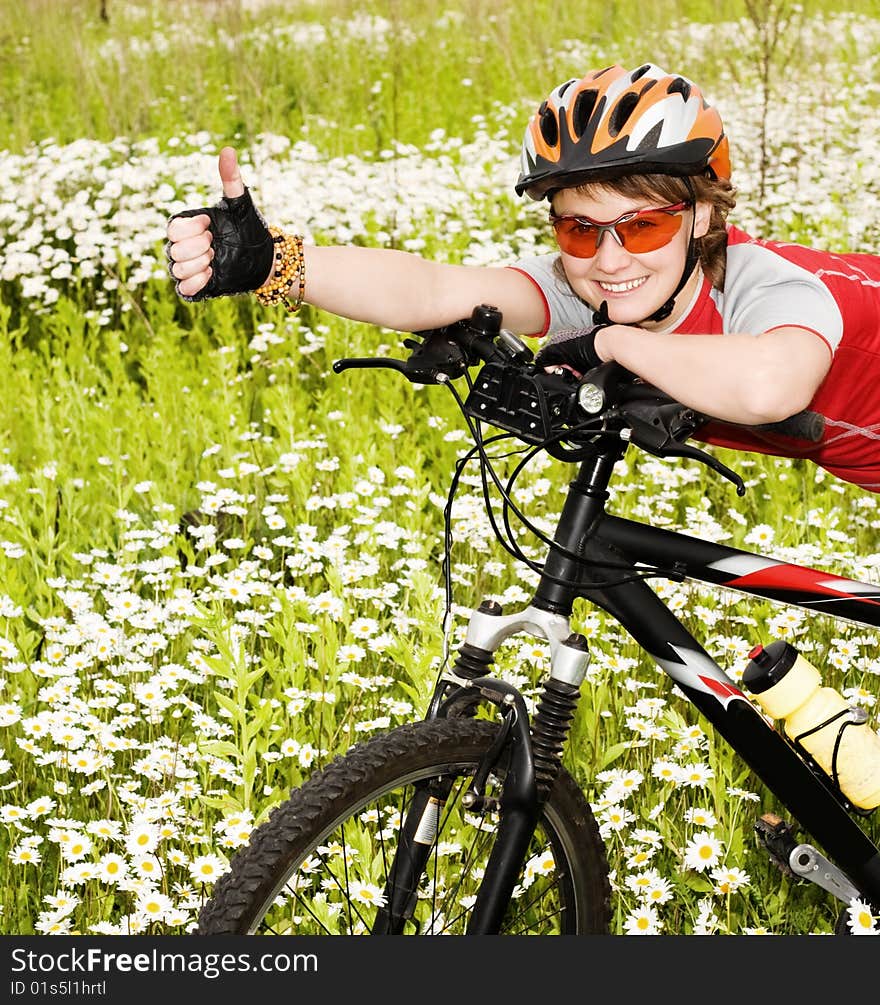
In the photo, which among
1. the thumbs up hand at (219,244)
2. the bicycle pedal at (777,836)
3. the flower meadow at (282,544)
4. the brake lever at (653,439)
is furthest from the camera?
the flower meadow at (282,544)

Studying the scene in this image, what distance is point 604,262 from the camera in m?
2.49

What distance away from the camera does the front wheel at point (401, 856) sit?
215cm

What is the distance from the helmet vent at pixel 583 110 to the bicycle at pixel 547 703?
465 mm

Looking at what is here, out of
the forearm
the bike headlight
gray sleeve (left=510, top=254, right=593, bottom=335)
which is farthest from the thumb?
gray sleeve (left=510, top=254, right=593, bottom=335)

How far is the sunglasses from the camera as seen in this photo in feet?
8.03

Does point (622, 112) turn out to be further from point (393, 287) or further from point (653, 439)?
point (653, 439)

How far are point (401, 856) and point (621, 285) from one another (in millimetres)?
1215

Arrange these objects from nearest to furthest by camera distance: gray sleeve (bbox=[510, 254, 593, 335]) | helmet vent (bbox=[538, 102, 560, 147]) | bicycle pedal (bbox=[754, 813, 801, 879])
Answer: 1. helmet vent (bbox=[538, 102, 560, 147])
2. bicycle pedal (bbox=[754, 813, 801, 879])
3. gray sleeve (bbox=[510, 254, 593, 335])

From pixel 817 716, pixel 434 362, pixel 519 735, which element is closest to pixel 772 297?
pixel 434 362

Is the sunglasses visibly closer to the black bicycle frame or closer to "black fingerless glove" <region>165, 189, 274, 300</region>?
the black bicycle frame

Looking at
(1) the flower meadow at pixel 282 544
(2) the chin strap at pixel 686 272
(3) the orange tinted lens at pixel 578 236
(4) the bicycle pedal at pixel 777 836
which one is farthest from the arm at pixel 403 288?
(4) the bicycle pedal at pixel 777 836

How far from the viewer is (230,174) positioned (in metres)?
2.19

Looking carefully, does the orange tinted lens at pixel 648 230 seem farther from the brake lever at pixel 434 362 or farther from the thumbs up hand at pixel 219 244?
the thumbs up hand at pixel 219 244

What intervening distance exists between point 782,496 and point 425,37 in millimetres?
7125
